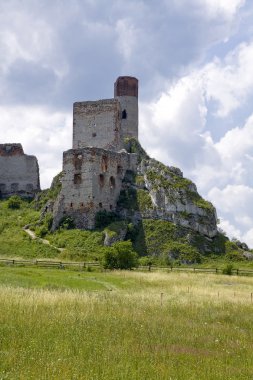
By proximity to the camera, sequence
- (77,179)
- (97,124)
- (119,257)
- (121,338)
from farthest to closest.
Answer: (97,124) < (77,179) < (119,257) < (121,338)

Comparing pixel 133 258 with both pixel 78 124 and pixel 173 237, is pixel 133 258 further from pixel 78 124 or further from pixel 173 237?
pixel 78 124

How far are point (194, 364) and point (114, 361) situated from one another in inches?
69.4

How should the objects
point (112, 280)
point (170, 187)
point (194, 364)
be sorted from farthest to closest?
point (170, 187) → point (112, 280) → point (194, 364)

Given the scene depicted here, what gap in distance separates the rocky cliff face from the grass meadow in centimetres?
3729

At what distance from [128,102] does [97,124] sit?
27.7 feet

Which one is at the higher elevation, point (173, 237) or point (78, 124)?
point (78, 124)

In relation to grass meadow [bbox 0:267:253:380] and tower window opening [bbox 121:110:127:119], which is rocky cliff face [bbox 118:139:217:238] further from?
grass meadow [bbox 0:267:253:380]

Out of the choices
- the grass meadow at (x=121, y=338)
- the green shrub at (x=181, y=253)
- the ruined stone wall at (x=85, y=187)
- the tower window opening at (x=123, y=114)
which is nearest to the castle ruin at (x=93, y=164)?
the ruined stone wall at (x=85, y=187)

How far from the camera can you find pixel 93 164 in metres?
59.0

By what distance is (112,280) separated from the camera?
1352 inches

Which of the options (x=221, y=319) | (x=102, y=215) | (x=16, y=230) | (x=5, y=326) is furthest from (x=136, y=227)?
(x=5, y=326)

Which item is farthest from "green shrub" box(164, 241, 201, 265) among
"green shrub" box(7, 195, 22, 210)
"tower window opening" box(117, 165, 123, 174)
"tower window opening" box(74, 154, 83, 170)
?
"green shrub" box(7, 195, 22, 210)

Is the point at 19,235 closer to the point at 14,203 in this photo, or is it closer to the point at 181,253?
the point at 14,203

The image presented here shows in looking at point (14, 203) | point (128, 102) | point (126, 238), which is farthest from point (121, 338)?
point (128, 102)
